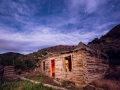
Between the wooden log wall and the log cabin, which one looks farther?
the wooden log wall

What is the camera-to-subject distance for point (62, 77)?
15312 mm

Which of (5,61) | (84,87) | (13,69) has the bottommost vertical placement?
(84,87)

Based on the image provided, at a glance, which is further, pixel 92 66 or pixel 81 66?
pixel 92 66

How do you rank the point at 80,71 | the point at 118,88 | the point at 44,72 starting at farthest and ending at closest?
1. the point at 44,72
2. the point at 80,71
3. the point at 118,88

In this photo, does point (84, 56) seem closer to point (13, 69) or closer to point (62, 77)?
point (62, 77)

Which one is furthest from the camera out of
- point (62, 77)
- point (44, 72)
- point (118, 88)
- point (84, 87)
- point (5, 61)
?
point (5, 61)

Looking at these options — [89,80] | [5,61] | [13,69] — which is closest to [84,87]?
[89,80]

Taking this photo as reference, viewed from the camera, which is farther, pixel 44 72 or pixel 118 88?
pixel 44 72

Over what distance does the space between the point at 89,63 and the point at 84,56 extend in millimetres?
1231

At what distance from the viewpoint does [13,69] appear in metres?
22.2

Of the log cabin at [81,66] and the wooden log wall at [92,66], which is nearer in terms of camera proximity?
the log cabin at [81,66]

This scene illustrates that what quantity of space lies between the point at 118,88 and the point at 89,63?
3655mm

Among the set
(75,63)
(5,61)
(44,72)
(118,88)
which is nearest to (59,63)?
(75,63)

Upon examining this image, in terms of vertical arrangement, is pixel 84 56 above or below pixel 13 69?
above
